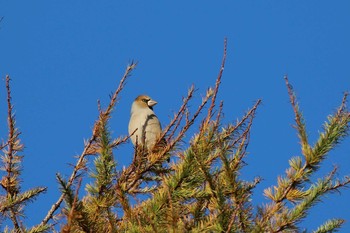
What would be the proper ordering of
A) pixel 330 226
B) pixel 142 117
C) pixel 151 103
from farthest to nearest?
1. pixel 151 103
2. pixel 142 117
3. pixel 330 226

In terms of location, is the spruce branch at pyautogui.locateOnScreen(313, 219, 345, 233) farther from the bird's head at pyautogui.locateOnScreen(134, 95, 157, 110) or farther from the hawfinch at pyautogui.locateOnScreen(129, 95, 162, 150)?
the bird's head at pyautogui.locateOnScreen(134, 95, 157, 110)

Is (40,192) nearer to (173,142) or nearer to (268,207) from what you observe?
(173,142)

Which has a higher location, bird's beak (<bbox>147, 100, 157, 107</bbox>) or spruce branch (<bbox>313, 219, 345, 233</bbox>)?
bird's beak (<bbox>147, 100, 157, 107</bbox>)

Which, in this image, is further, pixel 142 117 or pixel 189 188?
pixel 142 117

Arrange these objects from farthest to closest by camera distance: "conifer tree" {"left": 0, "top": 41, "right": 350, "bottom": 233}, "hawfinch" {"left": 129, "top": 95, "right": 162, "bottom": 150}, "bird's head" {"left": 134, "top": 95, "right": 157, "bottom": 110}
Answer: "bird's head" {"left": 134, "top": 95, "right": 157, "bottom": 110}
"hawfinch" {"left": 129, "top": 95, "right": 162, "bottom": 150}
"conifer tree" {"left": 0, "top": 41, "right": 350, "bottom": 233}

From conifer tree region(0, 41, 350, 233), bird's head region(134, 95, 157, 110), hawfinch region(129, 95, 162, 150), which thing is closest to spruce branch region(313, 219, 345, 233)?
conifer tree region(0, 41, 350, 233)

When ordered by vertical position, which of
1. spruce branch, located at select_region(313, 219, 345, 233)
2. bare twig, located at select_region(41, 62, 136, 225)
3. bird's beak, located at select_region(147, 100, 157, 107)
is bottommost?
spruce branch, located at select_region(313, 219, 345, 233)

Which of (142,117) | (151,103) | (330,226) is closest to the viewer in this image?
(330,226)

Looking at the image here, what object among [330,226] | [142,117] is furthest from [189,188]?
[142,117]

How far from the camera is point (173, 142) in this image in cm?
347

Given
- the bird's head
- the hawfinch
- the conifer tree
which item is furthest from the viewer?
the bird's head

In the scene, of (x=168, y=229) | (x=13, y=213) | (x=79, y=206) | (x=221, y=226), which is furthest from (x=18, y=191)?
(x=221, y=226)

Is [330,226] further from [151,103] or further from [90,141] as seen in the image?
[151,103]

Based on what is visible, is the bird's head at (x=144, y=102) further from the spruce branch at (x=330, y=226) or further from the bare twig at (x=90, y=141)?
the spruce branch at (x=330, y=226)
